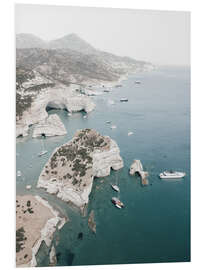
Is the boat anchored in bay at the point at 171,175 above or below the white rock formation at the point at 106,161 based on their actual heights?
below

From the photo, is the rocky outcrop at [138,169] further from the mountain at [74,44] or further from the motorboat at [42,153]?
the mountain at [74,44]

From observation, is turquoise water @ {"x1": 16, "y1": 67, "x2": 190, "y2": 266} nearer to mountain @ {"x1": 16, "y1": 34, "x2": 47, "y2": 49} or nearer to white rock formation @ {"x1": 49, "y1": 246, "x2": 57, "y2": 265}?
white rock formation @ {"x1": 49, "y1": 246, "x2": 57, "y2": 265}

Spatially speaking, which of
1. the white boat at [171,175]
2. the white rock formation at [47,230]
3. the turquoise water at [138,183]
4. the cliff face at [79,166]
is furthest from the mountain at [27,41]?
the white boat at [171,175]

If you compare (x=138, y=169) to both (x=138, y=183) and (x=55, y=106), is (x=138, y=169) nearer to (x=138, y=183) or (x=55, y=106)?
(x=138, y=183)

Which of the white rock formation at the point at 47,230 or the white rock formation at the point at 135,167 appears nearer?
the white rock formation at the point at 47,230

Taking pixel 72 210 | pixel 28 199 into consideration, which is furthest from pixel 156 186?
pixel 28 199

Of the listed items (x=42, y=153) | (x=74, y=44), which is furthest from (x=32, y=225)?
(x=74, y=44)

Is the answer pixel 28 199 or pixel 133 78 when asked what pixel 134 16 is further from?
pixel 28 199
